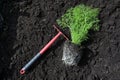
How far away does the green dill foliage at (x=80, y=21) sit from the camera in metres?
2.55

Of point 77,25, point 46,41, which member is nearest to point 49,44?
point 46,41

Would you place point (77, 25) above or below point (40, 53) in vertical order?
above

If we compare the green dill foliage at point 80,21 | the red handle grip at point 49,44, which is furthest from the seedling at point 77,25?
the red handle grip at point 49,44

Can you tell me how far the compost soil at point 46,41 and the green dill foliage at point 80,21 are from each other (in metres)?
0.06

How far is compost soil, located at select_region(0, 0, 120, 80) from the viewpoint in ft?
8.14

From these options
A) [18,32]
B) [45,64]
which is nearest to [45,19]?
[18,32]

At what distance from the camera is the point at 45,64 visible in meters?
2.52

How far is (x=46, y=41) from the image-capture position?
2605 millimetres

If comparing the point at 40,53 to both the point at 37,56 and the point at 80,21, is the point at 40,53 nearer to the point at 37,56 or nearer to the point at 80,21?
the point at 37,56

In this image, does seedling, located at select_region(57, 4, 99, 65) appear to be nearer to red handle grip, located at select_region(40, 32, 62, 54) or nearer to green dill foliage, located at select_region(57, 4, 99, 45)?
green dill foliage, located at select_region(57, 4, 99, 45)

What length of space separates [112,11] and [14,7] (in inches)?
36.1

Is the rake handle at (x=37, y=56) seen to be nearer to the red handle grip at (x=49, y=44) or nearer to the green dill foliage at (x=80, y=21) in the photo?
the red handle grip at (x=49, y=44)

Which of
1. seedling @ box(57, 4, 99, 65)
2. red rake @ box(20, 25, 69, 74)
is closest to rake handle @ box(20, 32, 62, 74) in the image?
red rake @ box(20, 25, 69, 74)

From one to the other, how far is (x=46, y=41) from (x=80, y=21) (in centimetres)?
35
